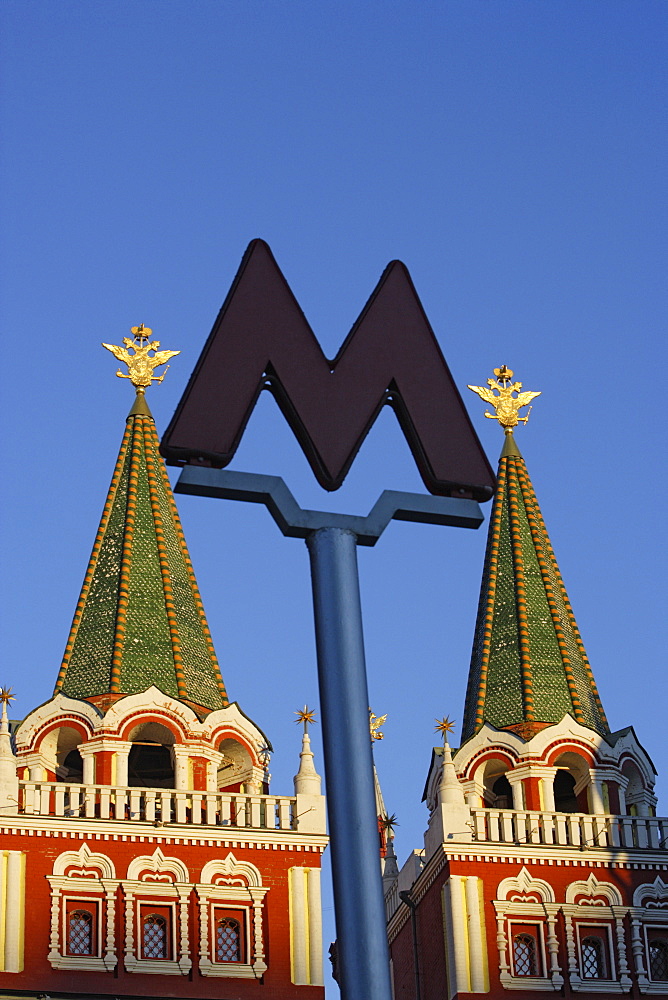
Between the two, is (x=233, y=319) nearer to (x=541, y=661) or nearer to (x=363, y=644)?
(x=363, y=644)

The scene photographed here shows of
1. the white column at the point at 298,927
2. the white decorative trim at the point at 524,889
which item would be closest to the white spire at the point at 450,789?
the white decorative trim at the point at 524,889

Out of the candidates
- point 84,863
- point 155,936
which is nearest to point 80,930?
point 84,863

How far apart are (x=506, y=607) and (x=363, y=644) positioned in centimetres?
2181

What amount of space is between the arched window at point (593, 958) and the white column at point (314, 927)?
3760 millimetres

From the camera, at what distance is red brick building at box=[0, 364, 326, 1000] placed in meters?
23.9

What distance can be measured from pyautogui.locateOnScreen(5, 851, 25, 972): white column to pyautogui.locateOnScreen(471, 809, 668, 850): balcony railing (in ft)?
21.1

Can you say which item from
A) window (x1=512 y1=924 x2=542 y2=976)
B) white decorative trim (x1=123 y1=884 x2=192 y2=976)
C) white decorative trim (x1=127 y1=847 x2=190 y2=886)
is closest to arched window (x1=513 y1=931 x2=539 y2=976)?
window (x1=512 y1=924 x2=542 y2=976)

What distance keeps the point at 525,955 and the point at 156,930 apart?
5.16 meters

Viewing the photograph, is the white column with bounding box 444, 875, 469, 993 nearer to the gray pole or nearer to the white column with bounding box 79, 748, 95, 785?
the white column with bounding box 79, 748, 95, 785

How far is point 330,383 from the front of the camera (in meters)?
7.99

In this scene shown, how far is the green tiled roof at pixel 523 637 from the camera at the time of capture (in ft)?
91.5

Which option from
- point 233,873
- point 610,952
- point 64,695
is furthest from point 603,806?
point 64,695

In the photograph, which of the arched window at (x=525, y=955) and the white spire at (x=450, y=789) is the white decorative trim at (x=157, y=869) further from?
the arched window at (x=525, y=955)

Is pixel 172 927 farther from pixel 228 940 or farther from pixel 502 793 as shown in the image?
pixel 502 793
